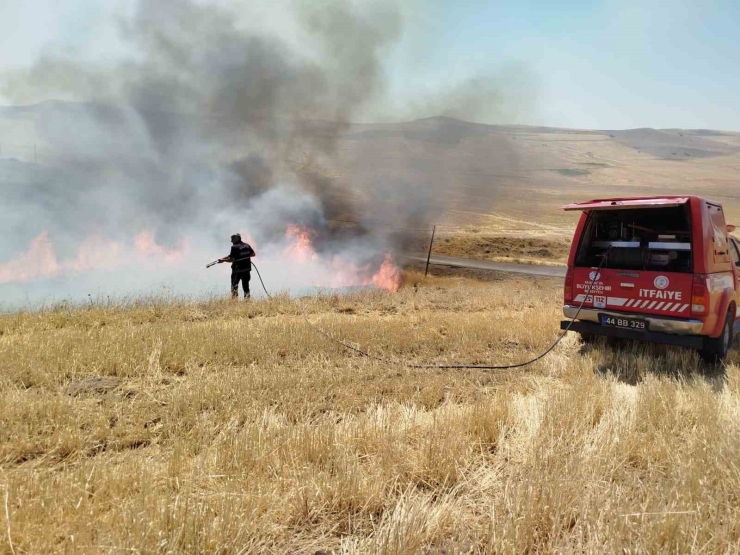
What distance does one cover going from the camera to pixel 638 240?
6.49 meters

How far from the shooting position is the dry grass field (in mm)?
2186

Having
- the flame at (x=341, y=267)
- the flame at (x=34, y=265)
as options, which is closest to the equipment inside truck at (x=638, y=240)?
the flame at (x=341, y=267)

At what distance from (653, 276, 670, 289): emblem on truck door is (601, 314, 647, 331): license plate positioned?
49 centimetres

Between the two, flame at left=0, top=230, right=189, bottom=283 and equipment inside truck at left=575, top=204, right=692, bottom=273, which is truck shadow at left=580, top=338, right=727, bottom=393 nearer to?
equipment inside truck at left=575, top=204, right=692, bottom=273

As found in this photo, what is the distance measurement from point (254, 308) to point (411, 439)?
21.1 ft

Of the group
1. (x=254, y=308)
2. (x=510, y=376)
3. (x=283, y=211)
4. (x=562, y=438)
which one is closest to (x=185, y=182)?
(x=283, y=211)

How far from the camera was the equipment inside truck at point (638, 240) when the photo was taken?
6.20 meters

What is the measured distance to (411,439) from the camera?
11.2 feet

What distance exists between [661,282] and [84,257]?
76.6 feet

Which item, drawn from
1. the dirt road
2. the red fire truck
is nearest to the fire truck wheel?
the red fire truck

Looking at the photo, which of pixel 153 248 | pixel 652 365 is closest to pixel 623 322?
pixel 652 365

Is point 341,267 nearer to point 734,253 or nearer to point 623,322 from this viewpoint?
point 734,253

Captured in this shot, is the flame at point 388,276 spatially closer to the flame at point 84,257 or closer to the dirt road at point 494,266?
the dirt road at point 494,266

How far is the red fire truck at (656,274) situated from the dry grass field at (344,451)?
488mm
